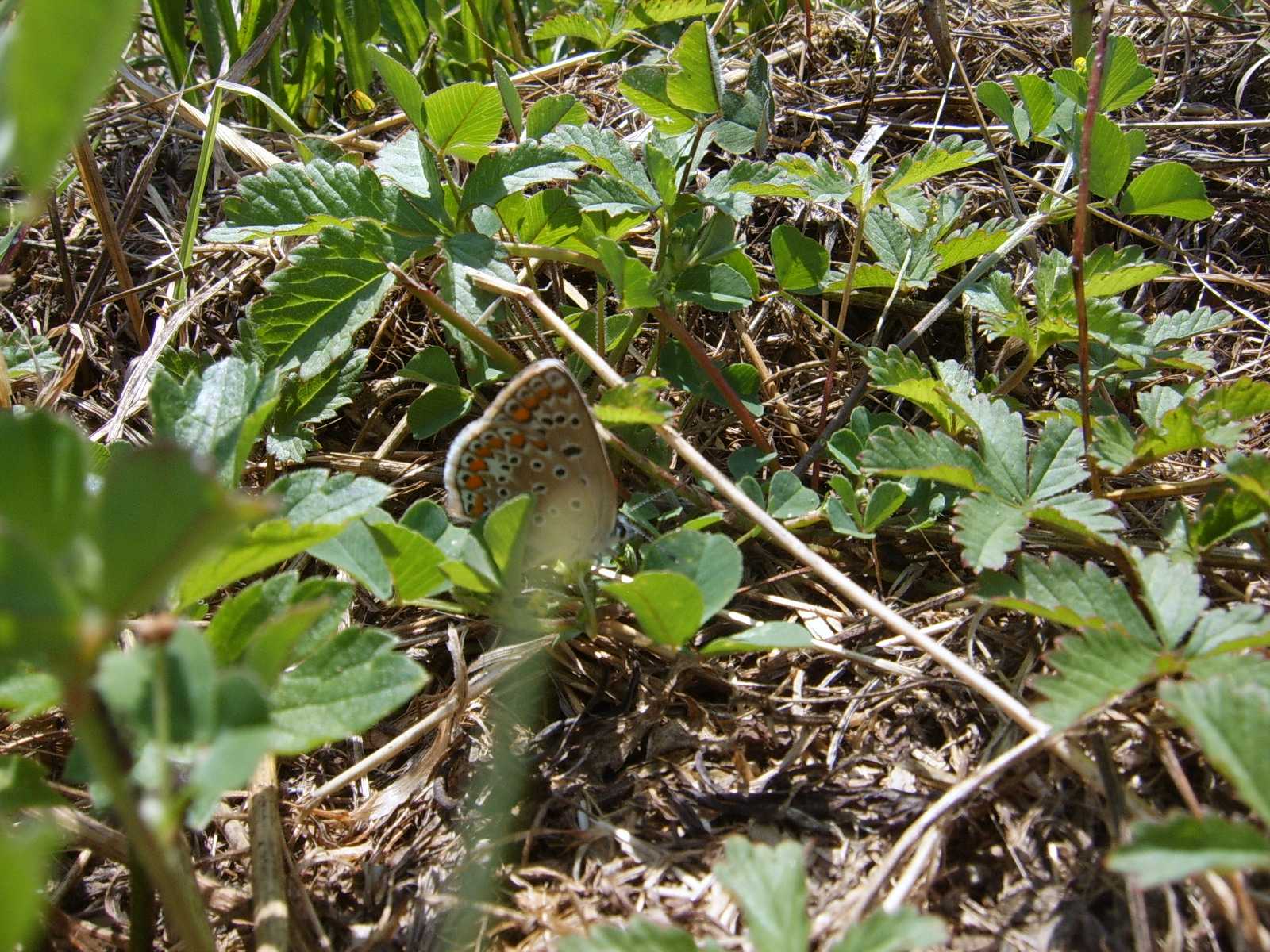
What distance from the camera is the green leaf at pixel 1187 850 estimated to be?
50.8 inches

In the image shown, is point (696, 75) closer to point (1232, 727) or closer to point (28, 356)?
point (1232, 727)

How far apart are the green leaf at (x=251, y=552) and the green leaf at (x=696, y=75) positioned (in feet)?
4.92

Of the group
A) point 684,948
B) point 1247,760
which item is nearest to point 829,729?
point 684,948

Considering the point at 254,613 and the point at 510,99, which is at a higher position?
the point at 510,99

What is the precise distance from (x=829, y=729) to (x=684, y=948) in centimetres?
68

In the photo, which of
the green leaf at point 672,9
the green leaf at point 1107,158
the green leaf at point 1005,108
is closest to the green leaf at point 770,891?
the green leaf at point 1107,158

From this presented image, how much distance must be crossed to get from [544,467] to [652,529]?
0.32m

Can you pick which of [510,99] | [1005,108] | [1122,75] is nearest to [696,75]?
[510,99]

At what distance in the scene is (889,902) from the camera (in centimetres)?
164

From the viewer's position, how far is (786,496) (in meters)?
2.33

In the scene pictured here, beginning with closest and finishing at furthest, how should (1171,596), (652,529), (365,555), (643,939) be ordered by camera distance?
(643,939) → (1171,596) → (365,555) → (652,529)

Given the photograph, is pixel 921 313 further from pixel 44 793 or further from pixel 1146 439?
pixel 44 793

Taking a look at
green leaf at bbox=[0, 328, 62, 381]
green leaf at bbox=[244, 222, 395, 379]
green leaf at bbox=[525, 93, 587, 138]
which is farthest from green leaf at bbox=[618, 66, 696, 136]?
green leaf at bbox=[0, 328, 62, 381]

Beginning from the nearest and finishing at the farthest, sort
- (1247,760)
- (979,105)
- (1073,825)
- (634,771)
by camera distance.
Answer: (1247,760) < (1073,825) < (634,771) < (979,105)
